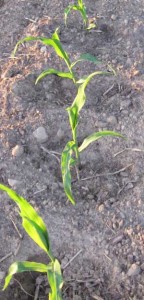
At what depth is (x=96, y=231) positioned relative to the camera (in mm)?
1723

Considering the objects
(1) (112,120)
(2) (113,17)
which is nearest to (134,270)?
(1) (112,120)

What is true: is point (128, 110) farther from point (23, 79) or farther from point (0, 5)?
point (0, 5)

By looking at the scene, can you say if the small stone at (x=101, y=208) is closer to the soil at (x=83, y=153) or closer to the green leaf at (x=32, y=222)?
the soil at (x=83, y=153)

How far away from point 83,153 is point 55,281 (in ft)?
2.10

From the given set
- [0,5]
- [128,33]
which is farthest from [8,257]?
[0,5]

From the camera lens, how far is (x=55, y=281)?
1.41m

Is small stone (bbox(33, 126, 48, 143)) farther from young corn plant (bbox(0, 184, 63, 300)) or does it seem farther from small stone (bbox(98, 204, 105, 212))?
young corn plant (bbox(0, 184, 63, 300))

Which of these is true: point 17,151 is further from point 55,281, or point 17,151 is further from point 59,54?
point 55,281

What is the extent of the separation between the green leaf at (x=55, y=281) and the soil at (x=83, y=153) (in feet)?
0.69

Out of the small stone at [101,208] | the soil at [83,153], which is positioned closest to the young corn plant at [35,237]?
the soil at [83,153]

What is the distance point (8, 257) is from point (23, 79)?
0.81 meters

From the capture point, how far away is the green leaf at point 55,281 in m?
1.38

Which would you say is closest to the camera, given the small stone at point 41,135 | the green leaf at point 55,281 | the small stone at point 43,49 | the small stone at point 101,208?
the green leaf at point 55,281

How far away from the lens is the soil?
1.66 m
